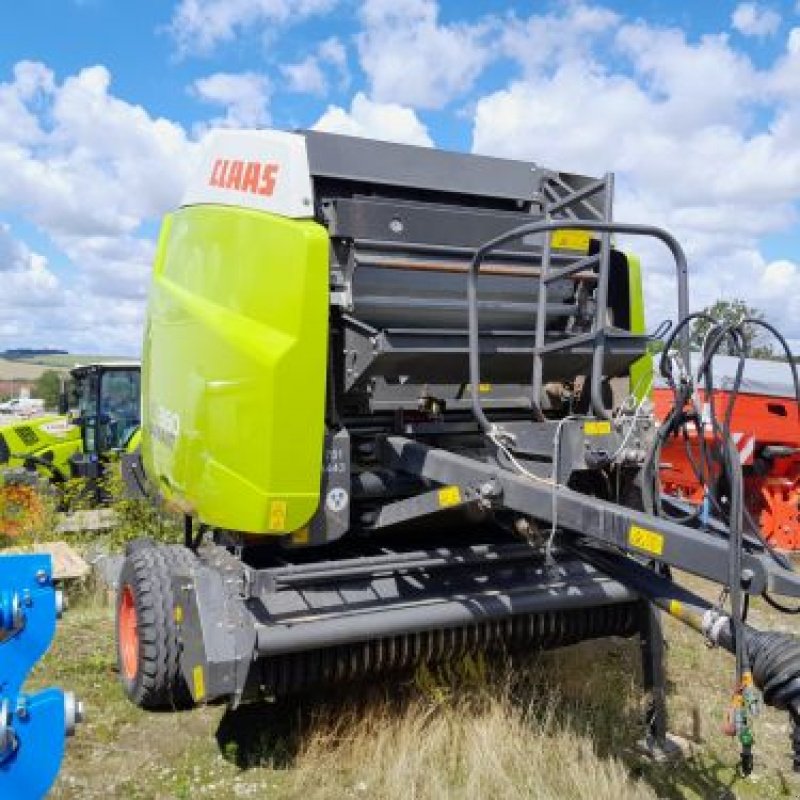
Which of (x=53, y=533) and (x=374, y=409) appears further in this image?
(x=53, y=533)

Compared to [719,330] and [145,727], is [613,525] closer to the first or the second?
[719,330]

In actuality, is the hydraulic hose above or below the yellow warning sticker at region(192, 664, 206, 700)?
above

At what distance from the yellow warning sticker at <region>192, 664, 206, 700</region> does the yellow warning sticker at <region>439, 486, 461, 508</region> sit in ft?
3.56

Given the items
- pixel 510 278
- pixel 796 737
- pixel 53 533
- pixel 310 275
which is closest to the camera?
pixel 796 737

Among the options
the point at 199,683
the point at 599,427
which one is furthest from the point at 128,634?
the point at 599,427

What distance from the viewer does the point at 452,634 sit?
380 cm

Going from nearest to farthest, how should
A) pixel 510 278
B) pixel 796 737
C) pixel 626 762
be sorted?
pixel 796 737 → pixel 626 762 → pixel 510 278

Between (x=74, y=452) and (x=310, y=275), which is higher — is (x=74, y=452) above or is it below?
below

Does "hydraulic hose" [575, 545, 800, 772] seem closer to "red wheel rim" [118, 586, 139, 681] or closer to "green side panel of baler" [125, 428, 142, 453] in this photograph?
"red wheel rim" [118, 586, 139, 681]

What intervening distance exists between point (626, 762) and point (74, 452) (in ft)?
28.8

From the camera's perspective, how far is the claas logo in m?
3.59

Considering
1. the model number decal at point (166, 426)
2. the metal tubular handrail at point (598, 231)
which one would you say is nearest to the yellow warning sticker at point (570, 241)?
the metal tubular handrail at point (598, 231)

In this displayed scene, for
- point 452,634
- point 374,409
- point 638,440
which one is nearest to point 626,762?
point 452,634

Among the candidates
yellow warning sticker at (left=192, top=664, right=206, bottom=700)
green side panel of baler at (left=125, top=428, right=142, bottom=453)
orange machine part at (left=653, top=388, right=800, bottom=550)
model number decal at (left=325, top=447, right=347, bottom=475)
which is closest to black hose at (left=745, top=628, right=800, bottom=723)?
model number decal at (left=325, top=447, right=347, bottom=475)
